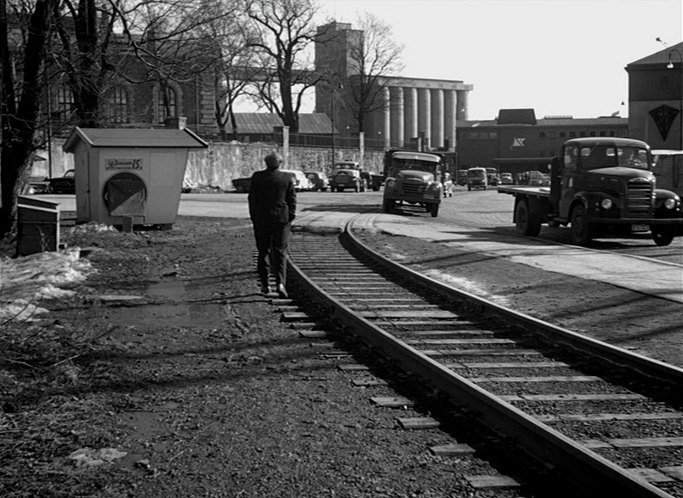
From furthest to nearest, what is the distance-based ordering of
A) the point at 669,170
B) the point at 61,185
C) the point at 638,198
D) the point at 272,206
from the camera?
the point at 61,185 < the point at 669,170 < the point at 638,198 < the point at 272,206

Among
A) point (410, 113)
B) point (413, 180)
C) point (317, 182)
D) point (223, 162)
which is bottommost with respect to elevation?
point (317, 182)

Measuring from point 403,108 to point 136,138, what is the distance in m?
127

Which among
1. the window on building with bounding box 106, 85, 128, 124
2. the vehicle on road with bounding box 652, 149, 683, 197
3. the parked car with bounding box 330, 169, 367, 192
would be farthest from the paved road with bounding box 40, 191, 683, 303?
the parked car with bounding box 330, 169, 367, 192

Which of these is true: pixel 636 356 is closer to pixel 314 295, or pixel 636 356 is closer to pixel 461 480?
pixel 461 480

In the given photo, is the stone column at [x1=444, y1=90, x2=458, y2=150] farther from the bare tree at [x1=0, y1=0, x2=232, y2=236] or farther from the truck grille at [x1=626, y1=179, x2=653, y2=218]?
the truck grille at [x1=626, y1=179, x2=653, y2=218]

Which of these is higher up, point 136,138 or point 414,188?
point 136,138

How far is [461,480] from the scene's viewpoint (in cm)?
488

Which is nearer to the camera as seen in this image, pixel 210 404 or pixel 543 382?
pixel 210 404

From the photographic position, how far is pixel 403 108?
147375mm

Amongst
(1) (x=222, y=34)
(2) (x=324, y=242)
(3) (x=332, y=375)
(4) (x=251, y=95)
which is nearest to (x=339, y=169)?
(4) (x=251, y=95)

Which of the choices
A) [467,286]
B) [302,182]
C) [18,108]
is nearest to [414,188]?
[18,108]

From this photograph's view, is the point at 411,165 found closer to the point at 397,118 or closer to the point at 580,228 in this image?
the point at 580,228

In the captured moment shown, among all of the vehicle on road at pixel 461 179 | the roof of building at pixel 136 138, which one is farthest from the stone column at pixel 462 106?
the roof of building at pixel 136 138

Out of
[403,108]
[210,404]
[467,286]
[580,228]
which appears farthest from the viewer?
[403,108]
